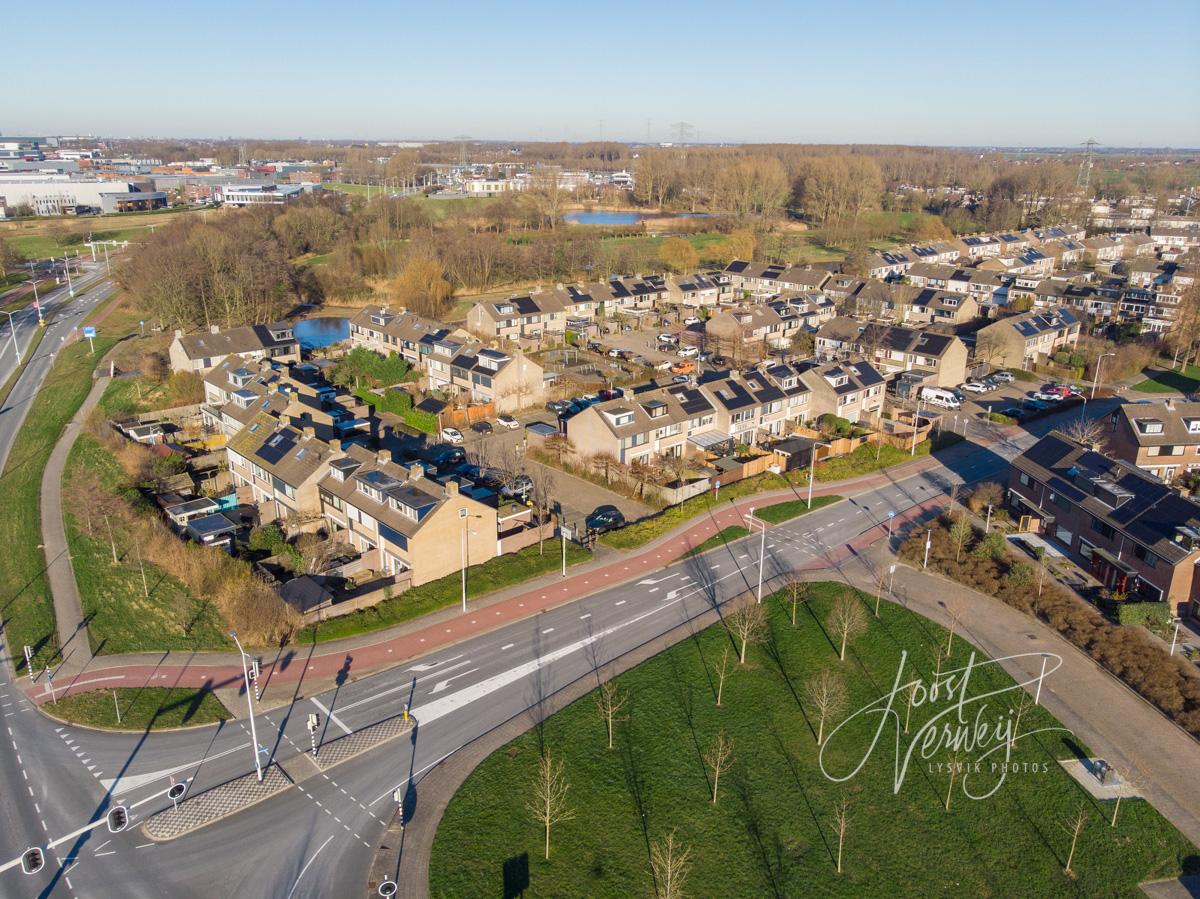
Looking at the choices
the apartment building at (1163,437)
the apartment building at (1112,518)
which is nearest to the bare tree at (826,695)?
the apartment building at (1112,518)

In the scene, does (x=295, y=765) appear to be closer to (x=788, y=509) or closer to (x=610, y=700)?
(x=610, y=700)

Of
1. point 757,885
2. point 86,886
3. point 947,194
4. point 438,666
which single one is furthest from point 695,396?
point 947,194

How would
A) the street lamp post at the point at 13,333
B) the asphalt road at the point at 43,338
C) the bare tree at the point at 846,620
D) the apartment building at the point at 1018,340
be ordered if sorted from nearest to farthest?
the bare tree at the point at 846,620, the asphalt road at the point at 43,338, the apartment building at the point at 1018,340, the street lamp post at the point at 13,333

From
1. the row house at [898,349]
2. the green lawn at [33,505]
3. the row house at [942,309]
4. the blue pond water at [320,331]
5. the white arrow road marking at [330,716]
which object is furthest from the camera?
the blue pond water at [320,331]

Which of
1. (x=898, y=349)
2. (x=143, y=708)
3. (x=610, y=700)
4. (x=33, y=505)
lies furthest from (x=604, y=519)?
(x=898, y=349)

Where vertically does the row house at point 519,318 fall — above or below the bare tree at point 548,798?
above

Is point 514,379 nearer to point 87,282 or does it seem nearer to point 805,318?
point 805,318

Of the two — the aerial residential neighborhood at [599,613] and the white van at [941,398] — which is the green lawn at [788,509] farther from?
the white van at [941,398]
